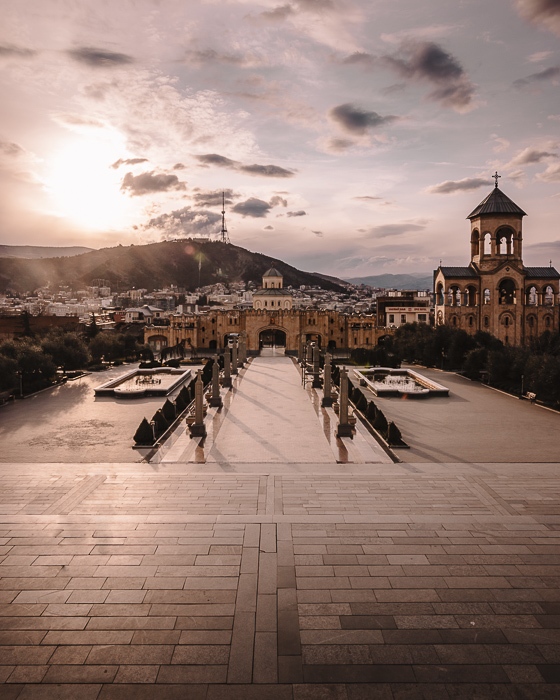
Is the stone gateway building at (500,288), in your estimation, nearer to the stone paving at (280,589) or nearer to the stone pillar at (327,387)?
the stone pillar at (327,387)

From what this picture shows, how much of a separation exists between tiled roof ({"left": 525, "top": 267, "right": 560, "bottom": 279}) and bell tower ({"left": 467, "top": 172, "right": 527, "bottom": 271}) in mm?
1636

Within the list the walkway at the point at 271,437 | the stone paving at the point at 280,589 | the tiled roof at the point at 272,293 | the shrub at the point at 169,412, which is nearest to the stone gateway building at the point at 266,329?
the tiled roof at the point at 272,293

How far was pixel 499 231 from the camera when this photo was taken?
58.9m

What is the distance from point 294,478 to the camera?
15.5m

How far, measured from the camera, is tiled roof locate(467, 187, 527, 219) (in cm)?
5816

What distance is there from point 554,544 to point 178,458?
38.1 feet

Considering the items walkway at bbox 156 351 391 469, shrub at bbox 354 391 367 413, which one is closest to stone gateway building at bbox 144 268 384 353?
walkway at bbox 156 351 391 469

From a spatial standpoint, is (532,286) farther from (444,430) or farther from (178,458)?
(178,458)

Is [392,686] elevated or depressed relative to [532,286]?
depressed

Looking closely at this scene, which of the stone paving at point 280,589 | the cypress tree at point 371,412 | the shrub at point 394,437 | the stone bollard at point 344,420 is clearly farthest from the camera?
the cypress tree at point 371,412

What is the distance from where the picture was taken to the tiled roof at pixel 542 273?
58.7m

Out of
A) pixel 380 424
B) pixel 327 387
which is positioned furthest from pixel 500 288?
pixel 380 424

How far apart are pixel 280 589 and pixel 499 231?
5777 cm

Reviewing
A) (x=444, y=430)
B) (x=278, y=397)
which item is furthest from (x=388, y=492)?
(x=278, y=397)
